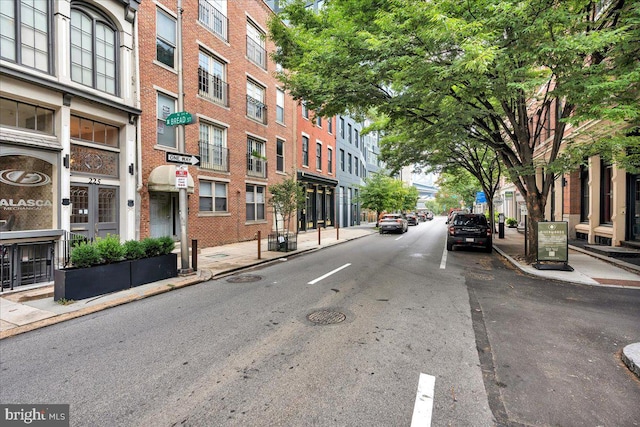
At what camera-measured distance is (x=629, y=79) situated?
253 inches

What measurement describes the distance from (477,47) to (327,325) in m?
5.68

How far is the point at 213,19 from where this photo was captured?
15.7 m

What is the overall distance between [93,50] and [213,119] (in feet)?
18.9

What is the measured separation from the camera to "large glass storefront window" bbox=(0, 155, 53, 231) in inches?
303

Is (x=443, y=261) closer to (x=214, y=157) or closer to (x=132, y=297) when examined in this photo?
(x=132, y=297)

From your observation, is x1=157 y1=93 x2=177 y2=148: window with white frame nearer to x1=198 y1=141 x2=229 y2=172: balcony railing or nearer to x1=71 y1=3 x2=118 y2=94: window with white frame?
x1=198 y1=141 x2=229 y2=172: balcony railing

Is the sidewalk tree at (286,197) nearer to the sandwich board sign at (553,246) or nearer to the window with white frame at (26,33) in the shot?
the window with white frame at (26,33)

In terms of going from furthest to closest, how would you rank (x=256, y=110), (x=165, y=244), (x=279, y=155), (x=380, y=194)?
(x=380, y=194) → (x=279, y=155) → (x=256, y=110) → (x=165, y=244)

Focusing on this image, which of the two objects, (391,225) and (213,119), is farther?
(391,225)

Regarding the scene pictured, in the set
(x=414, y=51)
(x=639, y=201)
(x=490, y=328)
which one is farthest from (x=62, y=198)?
(x=639, y=201)

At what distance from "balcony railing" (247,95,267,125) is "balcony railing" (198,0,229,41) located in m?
3.38

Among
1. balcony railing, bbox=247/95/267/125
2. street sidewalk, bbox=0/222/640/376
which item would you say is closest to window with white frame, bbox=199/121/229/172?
balcony railing, bbox=247/95/267/125

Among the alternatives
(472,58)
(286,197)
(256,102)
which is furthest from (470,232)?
(256,102)

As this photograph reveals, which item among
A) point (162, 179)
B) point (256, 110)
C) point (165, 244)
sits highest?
point (256, 110)
